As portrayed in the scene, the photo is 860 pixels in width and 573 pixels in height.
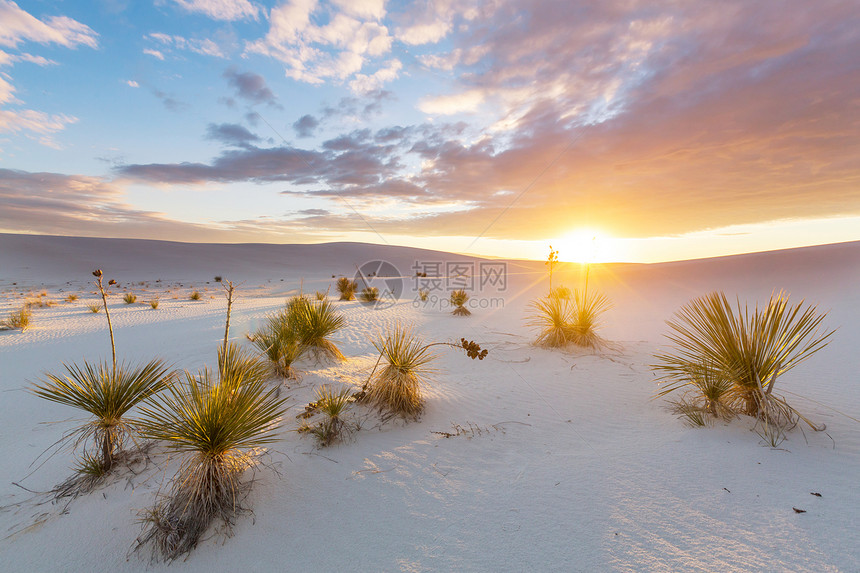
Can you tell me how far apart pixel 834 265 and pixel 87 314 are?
102ft

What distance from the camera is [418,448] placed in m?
3.75

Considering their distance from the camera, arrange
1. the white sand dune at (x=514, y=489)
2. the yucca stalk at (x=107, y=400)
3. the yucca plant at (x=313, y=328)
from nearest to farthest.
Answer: the white sand dune at (x=514, y=489)
the yucca stalk at (x=107, y=400)
the yucca plant at (x=313, y=328)

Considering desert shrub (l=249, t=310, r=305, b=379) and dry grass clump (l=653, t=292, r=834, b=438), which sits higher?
dry grass clump (l=653, t=292, r=834, b=438)

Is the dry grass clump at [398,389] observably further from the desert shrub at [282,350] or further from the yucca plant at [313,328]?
the yucca plant at [313,328]

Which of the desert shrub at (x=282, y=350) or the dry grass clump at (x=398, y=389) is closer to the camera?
the dry grass clump at (x=398, y=389)

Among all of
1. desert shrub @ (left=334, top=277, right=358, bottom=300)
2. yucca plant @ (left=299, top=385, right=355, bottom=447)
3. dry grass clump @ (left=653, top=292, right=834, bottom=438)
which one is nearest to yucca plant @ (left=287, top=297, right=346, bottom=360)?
yucca plant @ (left=299, top=385, right=355, bottom=447)

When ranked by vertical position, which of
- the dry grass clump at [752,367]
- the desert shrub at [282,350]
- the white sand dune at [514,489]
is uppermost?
the dry grass clump at [752,367]

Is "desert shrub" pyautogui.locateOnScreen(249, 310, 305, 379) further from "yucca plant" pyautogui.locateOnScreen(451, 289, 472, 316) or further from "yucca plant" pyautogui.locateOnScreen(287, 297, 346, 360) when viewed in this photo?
"yucca plant" pyautogui.locateOnScreen(451, 289, 472, 316)

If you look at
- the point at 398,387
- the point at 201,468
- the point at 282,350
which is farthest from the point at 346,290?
the point at 201,468

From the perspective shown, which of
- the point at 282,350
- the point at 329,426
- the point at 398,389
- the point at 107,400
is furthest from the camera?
the point at 282,350

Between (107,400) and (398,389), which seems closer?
(107,400)

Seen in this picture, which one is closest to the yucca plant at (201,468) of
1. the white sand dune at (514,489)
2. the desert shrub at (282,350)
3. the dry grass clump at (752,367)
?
the white sand dune at (514,489)

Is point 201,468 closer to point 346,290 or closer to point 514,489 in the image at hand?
point 514,489

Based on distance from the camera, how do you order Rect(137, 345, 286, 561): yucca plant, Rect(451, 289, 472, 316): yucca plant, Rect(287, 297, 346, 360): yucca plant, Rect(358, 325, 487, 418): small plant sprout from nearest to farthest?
Rect(137, 345, 286, 561): yucca plant < Rect(358, 325, 487, 418): small plant sprout < Rect(287, 297, 346, 360): yucca plant < Rect(451, 289, 472, 316): yucca plant
